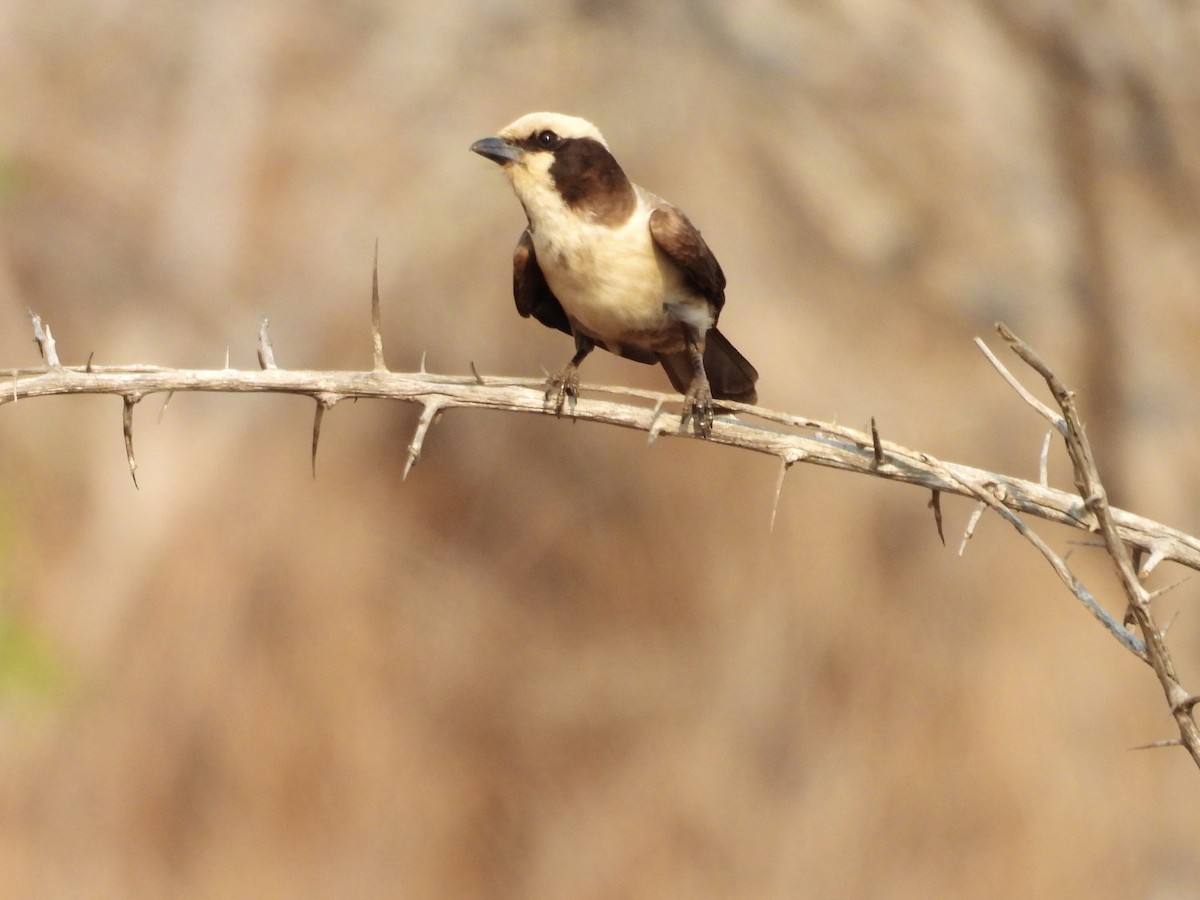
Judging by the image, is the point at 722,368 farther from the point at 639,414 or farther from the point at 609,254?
the point at 639,414

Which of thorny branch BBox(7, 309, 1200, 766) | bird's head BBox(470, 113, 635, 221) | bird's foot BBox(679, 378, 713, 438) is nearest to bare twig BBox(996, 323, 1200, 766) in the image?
thorny branch BBox(7, 309, 1200, 766)

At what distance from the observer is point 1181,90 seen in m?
7.46

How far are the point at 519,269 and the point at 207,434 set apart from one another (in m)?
4.74

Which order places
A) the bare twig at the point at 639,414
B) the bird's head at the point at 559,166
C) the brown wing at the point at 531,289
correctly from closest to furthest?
the bare twig at the point at 639,414, the bird's head at the point at 559,166, the brown wing at the point at 531,289

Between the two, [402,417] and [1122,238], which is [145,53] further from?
[1122,238]

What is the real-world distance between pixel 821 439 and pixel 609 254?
852 mm

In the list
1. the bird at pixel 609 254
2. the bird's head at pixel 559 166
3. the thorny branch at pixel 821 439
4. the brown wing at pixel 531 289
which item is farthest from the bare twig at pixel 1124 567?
the brown wing at pixel 531 289

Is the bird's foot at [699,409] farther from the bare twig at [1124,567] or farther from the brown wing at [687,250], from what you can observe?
the bare twig at [1124,567]

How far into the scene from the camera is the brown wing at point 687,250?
3.17 m

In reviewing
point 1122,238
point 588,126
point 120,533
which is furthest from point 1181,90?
point 120,533

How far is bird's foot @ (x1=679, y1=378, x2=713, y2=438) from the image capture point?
2.72m

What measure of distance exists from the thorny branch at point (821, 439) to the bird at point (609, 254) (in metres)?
0.55

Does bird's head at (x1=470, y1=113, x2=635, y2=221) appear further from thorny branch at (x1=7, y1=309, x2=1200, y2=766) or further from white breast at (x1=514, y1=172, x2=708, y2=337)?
thorny branch at (x1=7, y1=309, x2=1200, y2=766)

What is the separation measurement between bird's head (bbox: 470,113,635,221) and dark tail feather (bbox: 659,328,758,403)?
1.37 feet
